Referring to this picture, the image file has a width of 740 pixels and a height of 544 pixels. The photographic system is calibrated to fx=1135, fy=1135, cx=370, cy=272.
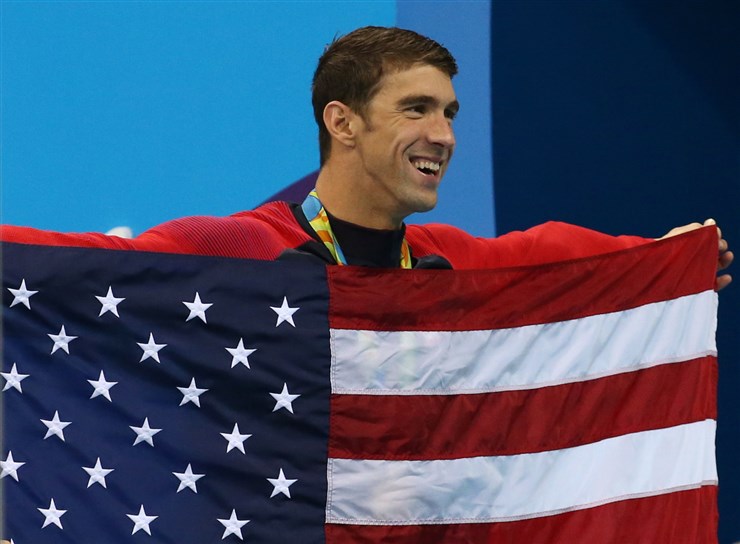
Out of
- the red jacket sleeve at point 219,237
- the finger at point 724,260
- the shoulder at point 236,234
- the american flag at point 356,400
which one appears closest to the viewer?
the american flag at point 356,400

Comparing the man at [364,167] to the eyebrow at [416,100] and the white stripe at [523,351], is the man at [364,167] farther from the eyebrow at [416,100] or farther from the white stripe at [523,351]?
the white stripe at [523,351]

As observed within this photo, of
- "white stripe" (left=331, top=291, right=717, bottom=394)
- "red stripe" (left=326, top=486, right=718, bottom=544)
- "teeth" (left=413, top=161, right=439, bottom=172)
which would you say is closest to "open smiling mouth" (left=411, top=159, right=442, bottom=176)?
"teeth" (left=413, top=161, right=439, bottom=172)

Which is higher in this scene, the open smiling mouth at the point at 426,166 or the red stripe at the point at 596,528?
the open smiling mouth at the point at 426,166

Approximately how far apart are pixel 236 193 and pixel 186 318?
123cm

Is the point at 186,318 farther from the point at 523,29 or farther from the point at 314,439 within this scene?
the point at 523,29

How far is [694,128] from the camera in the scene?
4.38 m

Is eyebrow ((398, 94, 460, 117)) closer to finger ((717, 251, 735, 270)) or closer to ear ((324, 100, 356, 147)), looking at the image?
ear ((324, 100, 356, 147))

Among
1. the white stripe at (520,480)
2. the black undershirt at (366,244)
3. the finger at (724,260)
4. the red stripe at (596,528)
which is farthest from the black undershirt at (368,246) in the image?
the finger at (724,260)

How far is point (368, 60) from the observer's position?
2486 millimetres

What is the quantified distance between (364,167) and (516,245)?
1.70ft

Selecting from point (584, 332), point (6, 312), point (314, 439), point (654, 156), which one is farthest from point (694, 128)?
point (6, 312)

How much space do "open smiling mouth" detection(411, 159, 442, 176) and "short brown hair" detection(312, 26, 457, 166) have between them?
17cm

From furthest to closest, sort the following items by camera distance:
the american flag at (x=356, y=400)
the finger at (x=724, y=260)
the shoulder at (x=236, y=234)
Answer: the finger at (x=724, y=260) < the shoulder at (x=236, y=234) < the american flag at (x=356, y=400)

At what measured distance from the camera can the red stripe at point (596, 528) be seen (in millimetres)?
2312
